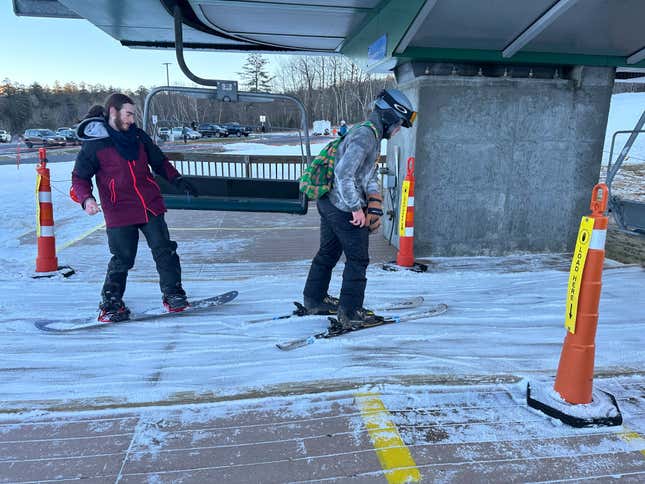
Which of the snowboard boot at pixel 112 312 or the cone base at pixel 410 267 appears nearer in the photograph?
the snowboard boot at pixel 112 312

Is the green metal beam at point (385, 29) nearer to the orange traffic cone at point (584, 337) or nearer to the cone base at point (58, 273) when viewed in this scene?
the orange traffic cone at point (584, 337)

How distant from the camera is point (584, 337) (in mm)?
2582

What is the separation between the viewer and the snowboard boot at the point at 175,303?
412cm

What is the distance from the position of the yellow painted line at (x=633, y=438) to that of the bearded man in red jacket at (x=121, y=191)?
3.29 m

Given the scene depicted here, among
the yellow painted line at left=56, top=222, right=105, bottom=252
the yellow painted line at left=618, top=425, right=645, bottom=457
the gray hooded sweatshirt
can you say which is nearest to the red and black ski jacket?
the gray hooded sweatshirt

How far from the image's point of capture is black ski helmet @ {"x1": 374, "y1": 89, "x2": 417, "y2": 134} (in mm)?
3463

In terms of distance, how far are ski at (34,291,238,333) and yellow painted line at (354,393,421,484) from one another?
203cm

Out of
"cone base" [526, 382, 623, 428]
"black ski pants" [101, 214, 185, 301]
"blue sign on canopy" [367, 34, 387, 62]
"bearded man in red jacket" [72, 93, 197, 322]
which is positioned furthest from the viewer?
"blue sign on canopy" [367, 34, 387, 62]

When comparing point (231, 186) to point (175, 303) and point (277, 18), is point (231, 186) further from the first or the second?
point (175, 303)

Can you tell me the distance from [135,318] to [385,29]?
417cm

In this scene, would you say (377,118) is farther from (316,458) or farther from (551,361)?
(316,458)

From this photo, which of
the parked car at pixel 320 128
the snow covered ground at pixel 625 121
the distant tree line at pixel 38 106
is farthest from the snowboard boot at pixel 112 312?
the distant tree line at pixel 38 106

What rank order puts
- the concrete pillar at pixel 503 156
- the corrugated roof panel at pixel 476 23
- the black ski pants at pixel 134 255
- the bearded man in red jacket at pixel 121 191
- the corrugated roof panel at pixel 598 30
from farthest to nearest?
the concrete pillar at pixel 503 156
the corrugated roof panel at pixel 598 30
the corrugated roof panel at pixel 476 23
the black ski pants at pixel 134 255
the bearded man in red jacket at pixel 121 191

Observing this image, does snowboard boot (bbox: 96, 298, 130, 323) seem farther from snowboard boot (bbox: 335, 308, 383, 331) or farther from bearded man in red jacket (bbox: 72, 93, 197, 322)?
snowboard boot (bbox: 335, 308, 383, 331)
